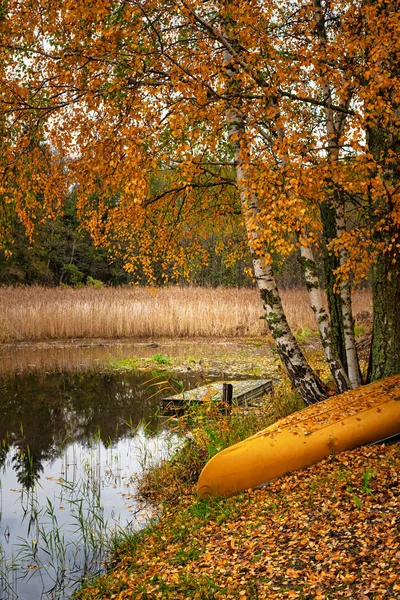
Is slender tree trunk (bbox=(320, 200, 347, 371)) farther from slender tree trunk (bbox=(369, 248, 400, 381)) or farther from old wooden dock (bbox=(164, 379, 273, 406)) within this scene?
old wooden dock (bbox=(164, 379, 273, 406))

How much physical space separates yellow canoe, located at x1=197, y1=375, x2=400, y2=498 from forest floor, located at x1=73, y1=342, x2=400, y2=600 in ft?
0.32

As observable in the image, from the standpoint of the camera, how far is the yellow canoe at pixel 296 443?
15.4ft

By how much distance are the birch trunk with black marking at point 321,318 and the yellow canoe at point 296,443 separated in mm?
960

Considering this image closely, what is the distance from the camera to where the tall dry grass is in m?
15.9

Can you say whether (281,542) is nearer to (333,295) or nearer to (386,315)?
(386,315)

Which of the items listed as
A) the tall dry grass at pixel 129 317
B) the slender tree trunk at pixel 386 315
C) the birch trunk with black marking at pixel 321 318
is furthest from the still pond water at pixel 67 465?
the tall dry grass at pixel 129 317

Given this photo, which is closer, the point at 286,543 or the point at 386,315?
the point at 286,543

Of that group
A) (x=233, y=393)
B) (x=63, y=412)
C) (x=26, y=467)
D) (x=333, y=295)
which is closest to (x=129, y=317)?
(x=63, y=412)

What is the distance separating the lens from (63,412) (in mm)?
9062

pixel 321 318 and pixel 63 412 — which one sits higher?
pixel 321 318

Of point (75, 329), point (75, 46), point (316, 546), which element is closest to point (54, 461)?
point (316, 546)

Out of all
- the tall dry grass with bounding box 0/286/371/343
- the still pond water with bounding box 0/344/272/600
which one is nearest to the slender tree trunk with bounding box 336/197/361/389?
the still pond water with bounding box 0/344/272/600

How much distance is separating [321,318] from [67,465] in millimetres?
3281

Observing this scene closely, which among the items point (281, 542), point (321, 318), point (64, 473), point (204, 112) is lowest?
point (64, 473)
